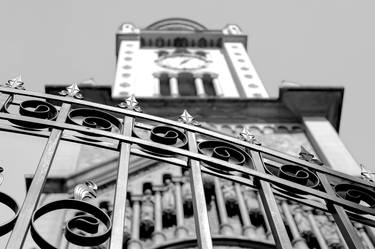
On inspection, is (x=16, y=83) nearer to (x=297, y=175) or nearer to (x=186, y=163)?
(x=186, y=163)

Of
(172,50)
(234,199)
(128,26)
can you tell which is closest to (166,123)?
(234,199)

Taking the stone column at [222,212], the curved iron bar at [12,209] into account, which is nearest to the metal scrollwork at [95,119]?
the curved iron bar at [12,209]

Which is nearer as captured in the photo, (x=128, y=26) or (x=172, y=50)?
(x=172, y=50)

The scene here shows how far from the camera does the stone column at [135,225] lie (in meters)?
7.31

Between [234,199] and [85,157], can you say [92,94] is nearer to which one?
[85,157]

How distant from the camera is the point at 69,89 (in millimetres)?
4391

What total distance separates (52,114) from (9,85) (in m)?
0.54

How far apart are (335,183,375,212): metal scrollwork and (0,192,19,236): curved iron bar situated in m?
2.07

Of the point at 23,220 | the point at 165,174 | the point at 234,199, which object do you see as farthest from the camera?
the point at 165,174

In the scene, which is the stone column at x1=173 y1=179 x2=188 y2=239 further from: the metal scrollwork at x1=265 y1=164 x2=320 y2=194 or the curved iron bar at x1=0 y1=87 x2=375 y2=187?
the metal scrollwork at x1=265 y1=164 x2=320 y2=194

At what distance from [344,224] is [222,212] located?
4855 mm

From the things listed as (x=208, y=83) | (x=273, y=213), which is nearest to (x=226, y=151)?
(x=273, y=213)

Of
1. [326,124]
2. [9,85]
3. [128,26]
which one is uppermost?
[128,26]

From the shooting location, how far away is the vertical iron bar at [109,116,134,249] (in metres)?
2.82
